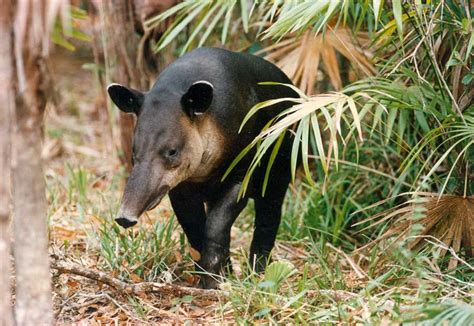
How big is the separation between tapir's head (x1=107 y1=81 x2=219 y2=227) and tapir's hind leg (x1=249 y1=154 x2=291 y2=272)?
67 centimetres

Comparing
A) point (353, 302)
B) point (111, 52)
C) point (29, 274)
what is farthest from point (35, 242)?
A: point (111, 52)

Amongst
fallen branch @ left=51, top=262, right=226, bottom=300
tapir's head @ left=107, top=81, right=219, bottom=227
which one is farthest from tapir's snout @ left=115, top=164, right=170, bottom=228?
fallen branch @ left=51, top=262, right=226, bottom=300

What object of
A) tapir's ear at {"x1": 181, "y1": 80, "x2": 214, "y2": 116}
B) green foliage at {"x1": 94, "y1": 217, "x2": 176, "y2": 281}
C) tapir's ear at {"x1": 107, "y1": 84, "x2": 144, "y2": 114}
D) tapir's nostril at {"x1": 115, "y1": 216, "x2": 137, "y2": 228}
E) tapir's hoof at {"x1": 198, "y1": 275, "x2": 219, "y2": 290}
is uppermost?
tapir's ear at {"x1": 181, "y1": 80, "x2": 214, "y2": 116}

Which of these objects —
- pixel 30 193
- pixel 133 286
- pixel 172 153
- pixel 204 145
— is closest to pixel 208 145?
pixel 204 145

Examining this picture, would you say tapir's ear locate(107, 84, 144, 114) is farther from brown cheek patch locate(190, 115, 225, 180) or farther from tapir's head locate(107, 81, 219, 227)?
brown cheek patch locate(190, 115, 225, 180)

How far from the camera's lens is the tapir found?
14.7ft

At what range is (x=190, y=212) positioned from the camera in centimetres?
502

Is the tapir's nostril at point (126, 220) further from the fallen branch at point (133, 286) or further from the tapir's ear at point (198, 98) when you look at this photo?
the tapir's ear at point (198, 98)

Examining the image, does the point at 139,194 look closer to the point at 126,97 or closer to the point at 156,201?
the point at 156,201

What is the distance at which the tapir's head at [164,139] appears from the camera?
437 centimetres

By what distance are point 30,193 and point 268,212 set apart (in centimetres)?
235

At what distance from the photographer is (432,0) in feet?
16.1

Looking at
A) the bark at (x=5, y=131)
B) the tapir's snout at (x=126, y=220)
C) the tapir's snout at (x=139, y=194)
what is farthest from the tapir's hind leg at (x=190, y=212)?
the bark at (x=5, y=131)

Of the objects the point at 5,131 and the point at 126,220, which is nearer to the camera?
the point at 5,131
